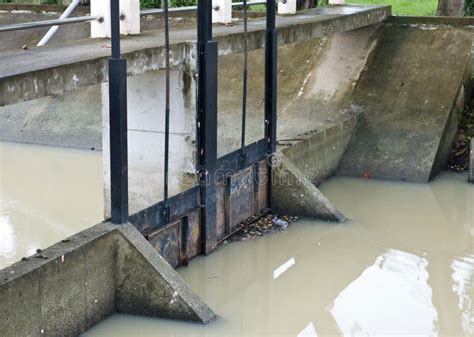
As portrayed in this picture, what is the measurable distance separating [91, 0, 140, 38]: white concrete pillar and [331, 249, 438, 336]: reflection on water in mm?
3391

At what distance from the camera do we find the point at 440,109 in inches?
516

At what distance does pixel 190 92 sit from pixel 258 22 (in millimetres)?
A: 3070

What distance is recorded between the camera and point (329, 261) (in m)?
9.44

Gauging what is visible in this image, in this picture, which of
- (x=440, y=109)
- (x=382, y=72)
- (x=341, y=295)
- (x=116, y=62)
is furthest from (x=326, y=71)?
(x=116, y=62)

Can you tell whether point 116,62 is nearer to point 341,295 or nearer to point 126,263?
point 126,263

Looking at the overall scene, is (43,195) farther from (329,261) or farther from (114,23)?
(114,23)

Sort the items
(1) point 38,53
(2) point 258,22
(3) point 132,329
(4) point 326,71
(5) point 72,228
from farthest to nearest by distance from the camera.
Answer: (4) point 326,71, (2) point 258,22, (5) point 72,228, (1) point 38,53, (3) point 132,329

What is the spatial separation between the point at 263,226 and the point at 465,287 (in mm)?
2447

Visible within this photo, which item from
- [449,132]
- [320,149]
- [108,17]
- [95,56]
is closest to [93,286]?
[95,56]

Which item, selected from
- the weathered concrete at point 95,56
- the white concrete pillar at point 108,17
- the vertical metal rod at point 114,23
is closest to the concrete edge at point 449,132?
the weathered concrete at point 95,56

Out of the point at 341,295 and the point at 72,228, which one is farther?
the point at 72,228

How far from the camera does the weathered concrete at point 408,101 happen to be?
12.8 m

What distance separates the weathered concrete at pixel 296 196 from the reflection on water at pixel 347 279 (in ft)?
0.51

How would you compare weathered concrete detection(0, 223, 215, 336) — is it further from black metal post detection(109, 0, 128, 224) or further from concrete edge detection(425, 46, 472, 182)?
concrete edge detection(425, 46, 472, 182)
